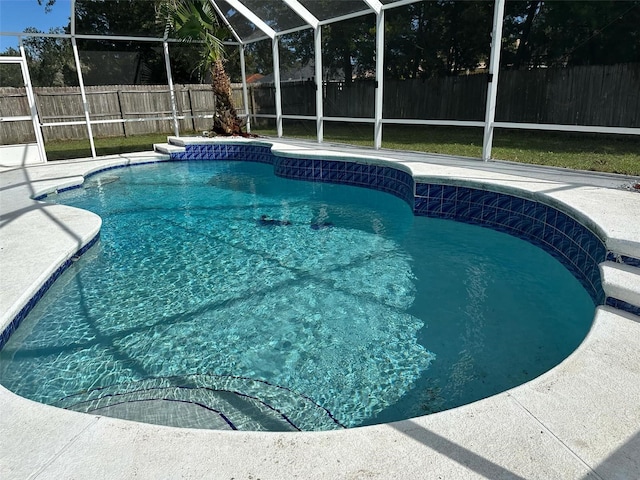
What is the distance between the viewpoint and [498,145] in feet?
32.9

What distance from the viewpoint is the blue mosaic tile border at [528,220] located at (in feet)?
11.5

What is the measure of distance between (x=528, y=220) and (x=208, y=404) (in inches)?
149

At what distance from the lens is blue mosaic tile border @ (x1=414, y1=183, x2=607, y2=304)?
3490 mm

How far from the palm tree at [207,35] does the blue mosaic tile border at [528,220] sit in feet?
24.1

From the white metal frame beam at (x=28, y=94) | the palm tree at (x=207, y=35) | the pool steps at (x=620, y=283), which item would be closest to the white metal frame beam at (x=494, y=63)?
the pool steps at (x=620, y=283)

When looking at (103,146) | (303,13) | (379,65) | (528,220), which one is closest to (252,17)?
(303,13)

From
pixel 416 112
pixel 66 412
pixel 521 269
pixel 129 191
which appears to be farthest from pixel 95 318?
pixel 416 112

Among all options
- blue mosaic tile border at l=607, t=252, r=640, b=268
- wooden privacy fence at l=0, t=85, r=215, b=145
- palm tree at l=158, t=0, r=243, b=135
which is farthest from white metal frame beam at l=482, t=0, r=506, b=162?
wooden privacy fence at l=0, t=85, r=215, b=145

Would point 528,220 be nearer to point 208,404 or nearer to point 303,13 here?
point 208,404

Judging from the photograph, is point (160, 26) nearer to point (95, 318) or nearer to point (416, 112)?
point (416, 112)

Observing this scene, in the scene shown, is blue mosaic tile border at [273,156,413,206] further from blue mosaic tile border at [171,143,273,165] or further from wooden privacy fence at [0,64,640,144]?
wooden privacy fence at [0,64,640,144]

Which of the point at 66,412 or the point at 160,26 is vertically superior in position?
the point at 160,26

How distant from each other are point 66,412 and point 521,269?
3.79 metres

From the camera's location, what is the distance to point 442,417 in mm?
1665
